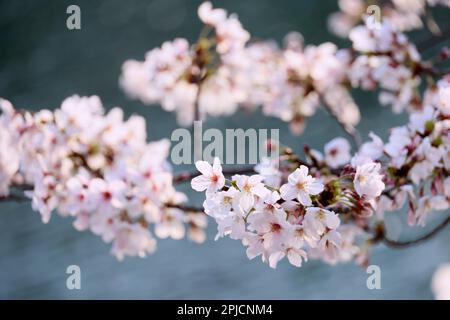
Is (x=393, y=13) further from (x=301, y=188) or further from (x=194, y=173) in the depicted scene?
(x=301, y=188)

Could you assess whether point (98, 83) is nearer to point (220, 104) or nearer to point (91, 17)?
point (91, 17)

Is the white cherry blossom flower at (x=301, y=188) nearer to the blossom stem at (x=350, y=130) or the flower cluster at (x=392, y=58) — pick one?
the blossom stem at (x=350, y=130)

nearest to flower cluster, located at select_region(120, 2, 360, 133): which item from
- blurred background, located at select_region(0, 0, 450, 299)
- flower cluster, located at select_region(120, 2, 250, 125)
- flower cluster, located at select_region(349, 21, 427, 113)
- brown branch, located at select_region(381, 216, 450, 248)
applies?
flower cluster, located at select_region(120, 2, 250, 125)

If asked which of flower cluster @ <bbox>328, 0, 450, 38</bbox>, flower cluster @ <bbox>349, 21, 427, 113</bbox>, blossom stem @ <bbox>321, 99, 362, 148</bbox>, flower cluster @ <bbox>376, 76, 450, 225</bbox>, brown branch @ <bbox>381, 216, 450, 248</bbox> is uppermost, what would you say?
flower cluster @ <bbox>328, 0, 450, 38</bbox>

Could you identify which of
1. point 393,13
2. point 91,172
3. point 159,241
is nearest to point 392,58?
point 393,13

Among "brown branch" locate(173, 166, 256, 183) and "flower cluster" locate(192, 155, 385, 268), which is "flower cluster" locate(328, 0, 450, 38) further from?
"flower cluster" locate(192, 155, 385, 268)
